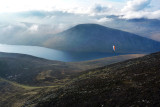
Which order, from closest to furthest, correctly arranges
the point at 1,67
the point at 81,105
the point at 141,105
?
1. the point at 141,105
2. the point at 81,105
3. the point at 1,67

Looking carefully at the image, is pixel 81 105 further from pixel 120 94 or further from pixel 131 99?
pixel 131 99

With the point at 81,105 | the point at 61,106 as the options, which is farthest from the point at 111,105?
the point at 61,106

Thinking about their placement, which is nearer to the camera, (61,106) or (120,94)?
(120,94)

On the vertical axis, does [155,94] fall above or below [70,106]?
above

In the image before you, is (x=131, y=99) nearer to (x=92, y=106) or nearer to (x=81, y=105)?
(x=92, y=106)

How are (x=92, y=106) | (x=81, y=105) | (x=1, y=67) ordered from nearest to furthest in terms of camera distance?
1. (x=92, y=106)
2. (x=81, y=105)
3. (x=1, y=67)

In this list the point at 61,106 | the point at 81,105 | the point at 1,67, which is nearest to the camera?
the point at 81,105

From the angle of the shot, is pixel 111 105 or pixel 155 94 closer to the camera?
pixel 155 94

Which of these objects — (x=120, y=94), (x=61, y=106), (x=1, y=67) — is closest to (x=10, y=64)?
(x=1, y=67)

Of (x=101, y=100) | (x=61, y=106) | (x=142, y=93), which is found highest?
(x=142, y=93)
